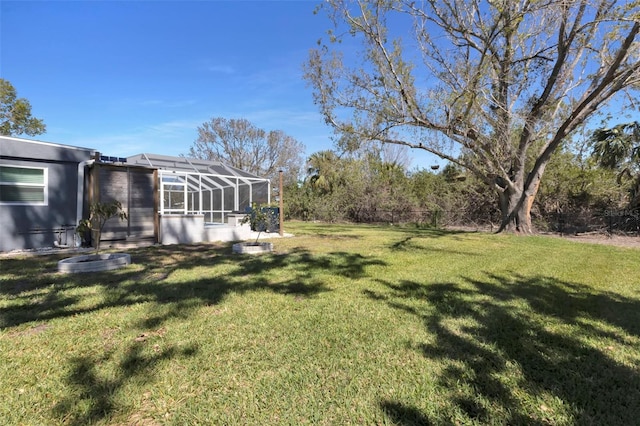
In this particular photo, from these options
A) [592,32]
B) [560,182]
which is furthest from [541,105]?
[560,182]

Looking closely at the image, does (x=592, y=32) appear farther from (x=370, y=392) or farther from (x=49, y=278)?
(x=49, y=278)

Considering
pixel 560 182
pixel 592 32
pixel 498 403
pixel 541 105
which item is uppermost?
pixel 592 32

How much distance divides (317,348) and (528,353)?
68.3 inches

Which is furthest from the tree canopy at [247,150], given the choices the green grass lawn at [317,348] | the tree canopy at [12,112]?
the green grass lawn at [317,348]

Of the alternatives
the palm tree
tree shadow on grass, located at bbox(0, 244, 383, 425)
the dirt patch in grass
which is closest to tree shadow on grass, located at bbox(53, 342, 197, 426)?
tree shadow on grass, located at bbox(0, 244, 383, 425)

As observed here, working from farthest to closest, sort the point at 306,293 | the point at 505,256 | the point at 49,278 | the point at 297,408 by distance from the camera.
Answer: the point at 505,256 < the point at 49,278 < the point at 306,293 < the point at 297,408

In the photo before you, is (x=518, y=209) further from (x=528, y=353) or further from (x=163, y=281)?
(x=163, y=281)

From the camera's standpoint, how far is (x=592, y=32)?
886cm

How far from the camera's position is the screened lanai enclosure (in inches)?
495

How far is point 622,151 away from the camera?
11102 mm

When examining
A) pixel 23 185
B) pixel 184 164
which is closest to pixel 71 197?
pixel 23 185

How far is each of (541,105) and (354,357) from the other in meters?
11.1

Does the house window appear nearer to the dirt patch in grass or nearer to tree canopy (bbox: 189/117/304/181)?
the dirt patch in grass

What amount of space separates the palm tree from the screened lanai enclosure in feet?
39.8
